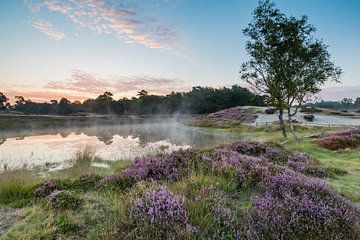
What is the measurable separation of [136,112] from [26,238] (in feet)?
475

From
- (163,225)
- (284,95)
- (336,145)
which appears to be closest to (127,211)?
(163,225)

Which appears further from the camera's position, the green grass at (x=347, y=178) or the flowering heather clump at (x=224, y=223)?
the green grass at (x=347, y=178)

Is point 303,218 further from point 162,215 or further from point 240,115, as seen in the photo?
point 240,115

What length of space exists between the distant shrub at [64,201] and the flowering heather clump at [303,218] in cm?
321

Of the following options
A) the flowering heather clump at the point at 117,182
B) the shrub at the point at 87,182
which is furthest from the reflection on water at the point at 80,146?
the flowering heather clump at the point at 117,182

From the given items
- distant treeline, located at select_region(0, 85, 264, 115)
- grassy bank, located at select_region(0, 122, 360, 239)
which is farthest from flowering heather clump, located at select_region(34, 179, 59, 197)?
distant treeline, located at select_region(0, 85, 264, 115)

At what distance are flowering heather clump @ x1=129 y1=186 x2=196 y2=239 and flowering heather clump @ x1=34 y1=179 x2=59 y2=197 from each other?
3042 millimetres

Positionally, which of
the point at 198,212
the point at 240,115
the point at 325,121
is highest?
the point at 198,212

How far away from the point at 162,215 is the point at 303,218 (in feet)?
6.58

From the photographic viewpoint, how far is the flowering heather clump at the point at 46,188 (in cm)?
582

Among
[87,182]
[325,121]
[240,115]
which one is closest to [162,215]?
[87,182]

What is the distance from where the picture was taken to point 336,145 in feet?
58.9

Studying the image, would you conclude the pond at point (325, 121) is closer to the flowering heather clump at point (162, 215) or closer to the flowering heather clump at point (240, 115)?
the flowering heather clump at point (240, 115)

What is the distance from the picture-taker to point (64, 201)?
484 cm
